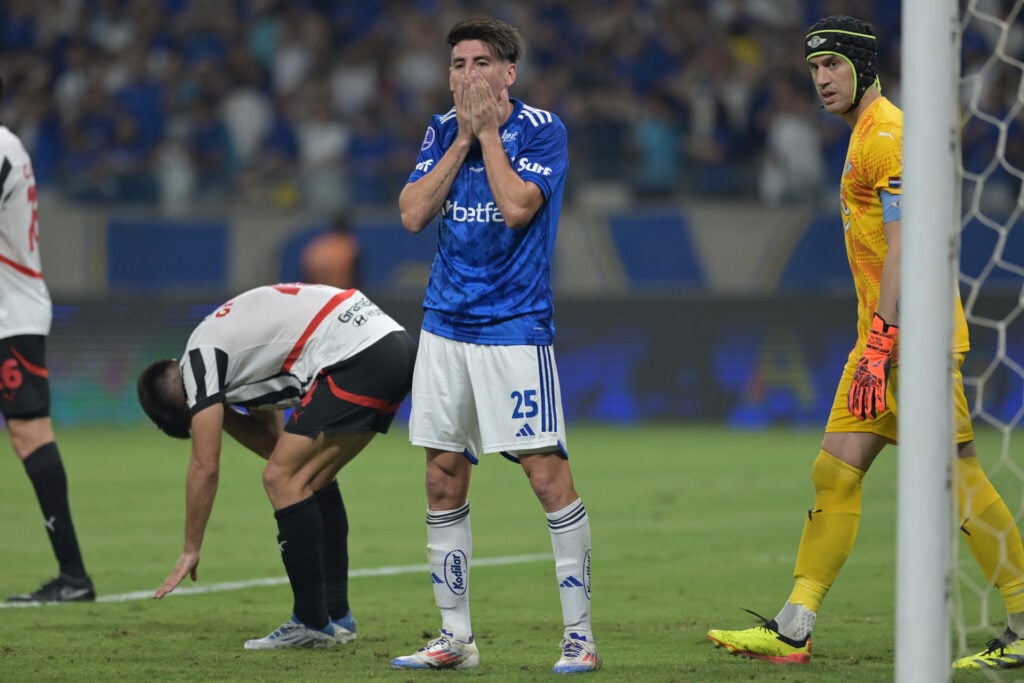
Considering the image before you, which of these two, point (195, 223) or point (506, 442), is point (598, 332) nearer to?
point (195, 223)

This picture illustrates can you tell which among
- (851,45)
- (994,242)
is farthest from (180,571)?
(994,242)

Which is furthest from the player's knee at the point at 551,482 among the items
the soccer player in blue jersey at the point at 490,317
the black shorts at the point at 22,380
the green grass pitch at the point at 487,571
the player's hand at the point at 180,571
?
the black shorts at the point at 22,380

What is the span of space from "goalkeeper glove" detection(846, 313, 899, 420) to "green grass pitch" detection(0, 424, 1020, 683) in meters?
0.88

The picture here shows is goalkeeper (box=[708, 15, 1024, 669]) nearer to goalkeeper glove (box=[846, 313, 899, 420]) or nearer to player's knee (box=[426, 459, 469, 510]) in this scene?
goalkeeper glove (box=[846, 313, 899, 420])

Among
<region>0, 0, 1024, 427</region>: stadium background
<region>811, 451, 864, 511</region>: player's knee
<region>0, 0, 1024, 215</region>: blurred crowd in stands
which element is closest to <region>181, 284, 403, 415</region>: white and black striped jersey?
<region>811, 451, 864, 511</region>: player's knee

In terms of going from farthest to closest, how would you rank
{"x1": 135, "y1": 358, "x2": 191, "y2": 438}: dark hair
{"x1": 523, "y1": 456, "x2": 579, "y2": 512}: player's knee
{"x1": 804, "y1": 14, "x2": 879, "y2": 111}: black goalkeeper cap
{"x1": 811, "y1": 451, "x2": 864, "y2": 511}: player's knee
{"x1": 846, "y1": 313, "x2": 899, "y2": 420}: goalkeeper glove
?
{"x1": 135, "y1": 358, "x2": 191, "y2": 438}: dark hair → {"x1": 811, "y1": 451, "x2": 864, "y2": 511}: player's knee → {"x1": 804, "y1": 14, "x2": 879, "y2": 111}: black goalkeeper cap → {"x1": 523, "y1": 456, "x2": 579, "y2": 512}: player's knee → {"x1": 846, "y1": 313, "x2": 899, "y2": 420}: goalkeeper glove

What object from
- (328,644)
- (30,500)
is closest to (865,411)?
(328,644)

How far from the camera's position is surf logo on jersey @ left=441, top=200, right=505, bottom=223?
5027 millimetres

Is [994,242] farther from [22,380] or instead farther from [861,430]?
[22,380]

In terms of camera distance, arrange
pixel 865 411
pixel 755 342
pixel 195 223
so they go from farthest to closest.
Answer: pixel 195 223
pixel 755 342
pixel 865 411

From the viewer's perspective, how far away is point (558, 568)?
5.05 m

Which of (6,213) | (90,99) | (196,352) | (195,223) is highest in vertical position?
(90,99)

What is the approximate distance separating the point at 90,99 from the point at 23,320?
12758 mm

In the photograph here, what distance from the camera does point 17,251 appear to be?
680cm
